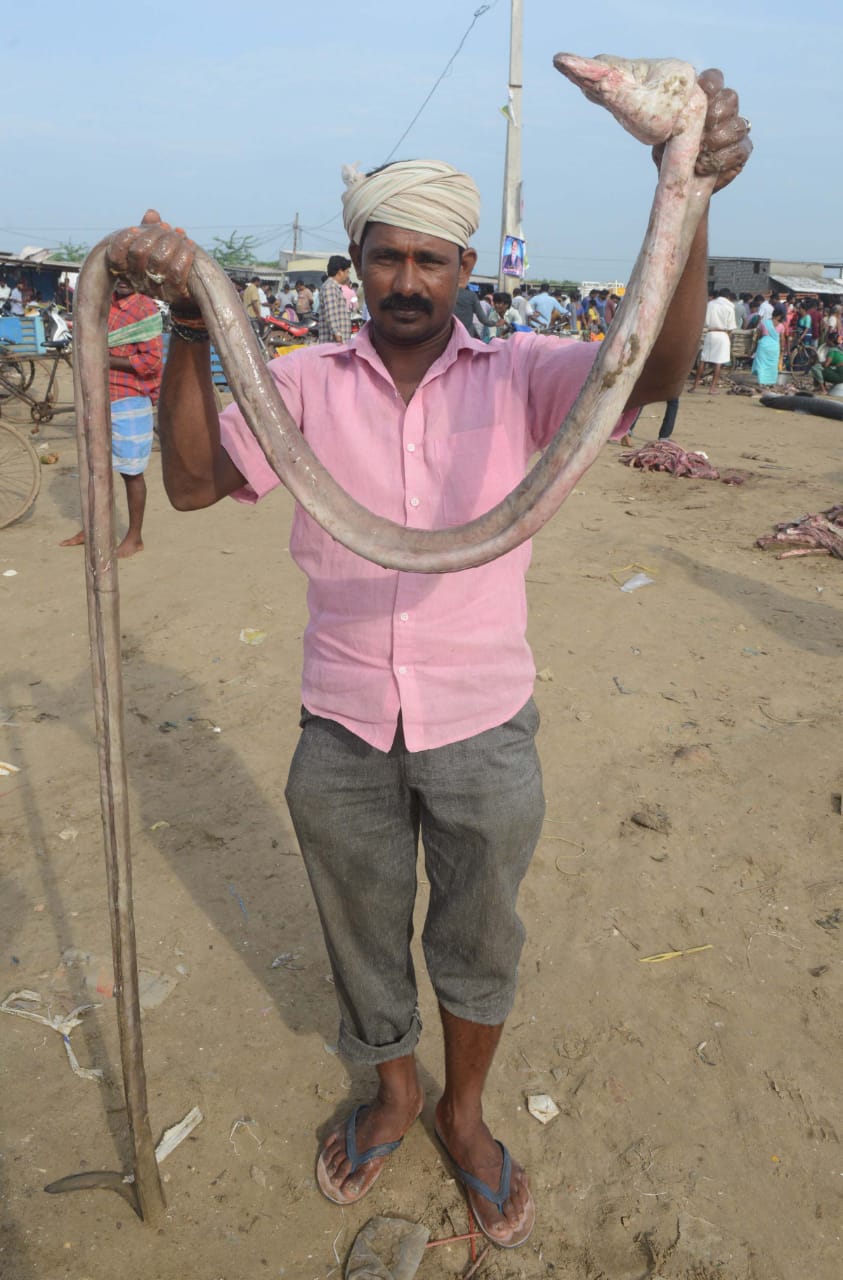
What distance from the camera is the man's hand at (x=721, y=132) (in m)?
1.07

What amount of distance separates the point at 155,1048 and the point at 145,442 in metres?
3.66

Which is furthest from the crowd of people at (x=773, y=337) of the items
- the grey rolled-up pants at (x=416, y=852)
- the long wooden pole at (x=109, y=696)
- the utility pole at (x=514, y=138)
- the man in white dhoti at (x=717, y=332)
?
the long wooden pole at (x=109, y=696)

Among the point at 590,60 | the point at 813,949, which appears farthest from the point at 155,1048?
the point at 590,60

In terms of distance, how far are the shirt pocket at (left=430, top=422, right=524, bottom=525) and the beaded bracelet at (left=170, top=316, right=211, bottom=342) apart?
392 mm

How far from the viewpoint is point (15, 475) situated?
659cm

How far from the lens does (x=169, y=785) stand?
10.6ft

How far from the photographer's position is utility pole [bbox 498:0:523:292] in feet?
47.2

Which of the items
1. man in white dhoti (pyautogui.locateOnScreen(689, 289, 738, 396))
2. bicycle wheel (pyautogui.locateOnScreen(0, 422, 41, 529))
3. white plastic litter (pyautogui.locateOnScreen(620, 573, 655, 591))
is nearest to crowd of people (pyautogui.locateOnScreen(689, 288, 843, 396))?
man in white dhoti (pyautogui.locateOnScreen(689, 289, 738, 396))

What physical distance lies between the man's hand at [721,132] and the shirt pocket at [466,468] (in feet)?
1.73

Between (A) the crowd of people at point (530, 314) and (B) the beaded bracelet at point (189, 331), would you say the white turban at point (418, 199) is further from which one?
(A) the crowd of people at point (530, 314)

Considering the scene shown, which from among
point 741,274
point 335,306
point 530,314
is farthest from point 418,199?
point 741,274

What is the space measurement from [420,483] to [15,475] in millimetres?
5898

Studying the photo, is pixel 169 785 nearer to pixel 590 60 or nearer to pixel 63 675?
pixel 63 675

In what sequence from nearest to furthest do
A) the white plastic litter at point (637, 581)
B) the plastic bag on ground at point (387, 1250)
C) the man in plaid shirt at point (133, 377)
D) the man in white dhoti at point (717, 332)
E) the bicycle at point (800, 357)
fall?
the plastic bag on ground at point (387, 1250), the man in plaid shirt at point (133, 377), the white plastic litter at point (637, 581), the man in white dhoti at point (717, 332), the bicycle at point (800, 357)
